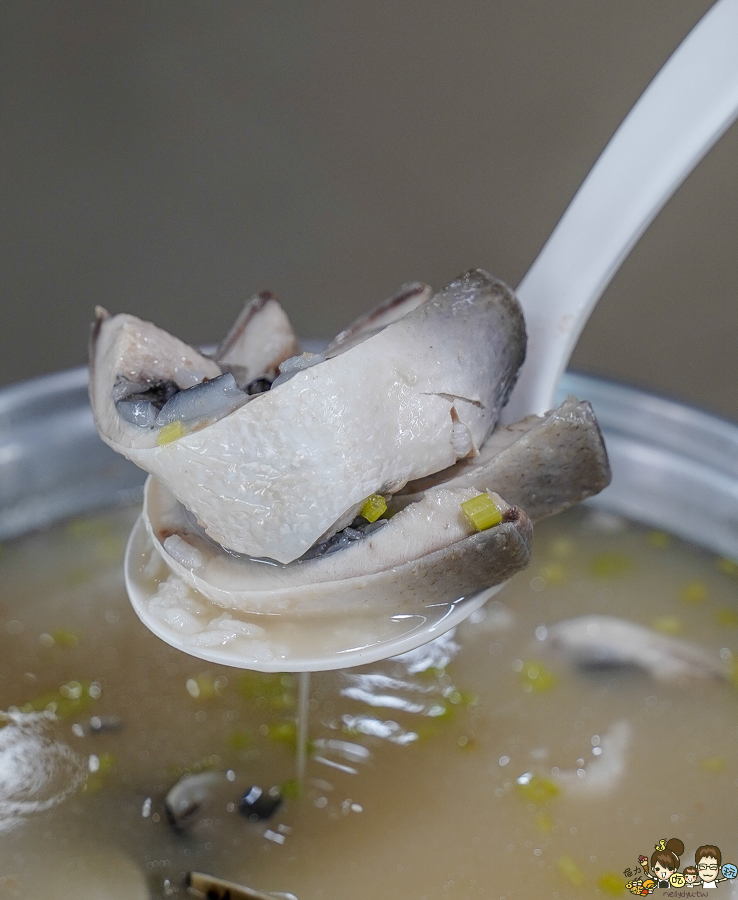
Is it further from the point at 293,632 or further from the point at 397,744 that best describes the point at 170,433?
the point at 397,744

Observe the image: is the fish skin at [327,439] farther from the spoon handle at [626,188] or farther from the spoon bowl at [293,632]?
the spoon handle at [626,188]

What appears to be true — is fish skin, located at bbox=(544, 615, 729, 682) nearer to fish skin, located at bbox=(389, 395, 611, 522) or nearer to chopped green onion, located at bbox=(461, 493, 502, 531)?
fish skin, located at bbox=(389, 395, 611, 522)

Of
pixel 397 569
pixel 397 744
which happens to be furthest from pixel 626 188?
pixel 397 744

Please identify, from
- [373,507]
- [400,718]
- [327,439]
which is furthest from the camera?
[400,718]

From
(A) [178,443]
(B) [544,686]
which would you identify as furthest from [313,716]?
(A) [178,443]

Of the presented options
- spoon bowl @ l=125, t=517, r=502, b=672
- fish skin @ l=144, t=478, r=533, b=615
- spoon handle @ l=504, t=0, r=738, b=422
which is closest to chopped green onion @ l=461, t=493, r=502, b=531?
fish skin @ l=144, t=478, r=533, b=615

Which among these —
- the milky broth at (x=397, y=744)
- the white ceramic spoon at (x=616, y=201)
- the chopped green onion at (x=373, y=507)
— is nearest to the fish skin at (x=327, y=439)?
the chopped green onion at (x=373, y=507)
